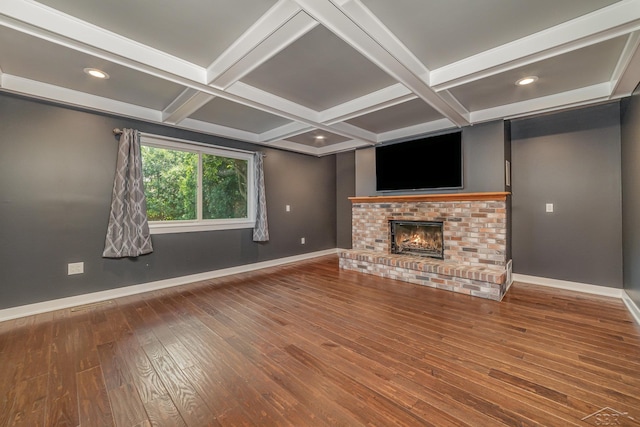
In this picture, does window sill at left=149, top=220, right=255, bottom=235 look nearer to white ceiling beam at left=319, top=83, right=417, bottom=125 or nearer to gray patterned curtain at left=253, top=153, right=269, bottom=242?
gray patterned curtain at left=253, top=153, right=269, bottom=242

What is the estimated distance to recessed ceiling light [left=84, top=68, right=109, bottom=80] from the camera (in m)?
2.56

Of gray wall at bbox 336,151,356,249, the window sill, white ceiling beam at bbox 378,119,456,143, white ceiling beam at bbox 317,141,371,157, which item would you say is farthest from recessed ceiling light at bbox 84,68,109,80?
gray wall at bbox 336,151,356,249

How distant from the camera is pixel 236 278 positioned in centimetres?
437

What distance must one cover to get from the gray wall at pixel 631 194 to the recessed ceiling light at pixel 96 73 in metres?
5.23

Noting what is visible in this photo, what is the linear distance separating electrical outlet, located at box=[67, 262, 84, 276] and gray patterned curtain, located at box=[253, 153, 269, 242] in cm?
236

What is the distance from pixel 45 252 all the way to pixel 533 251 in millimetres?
6251

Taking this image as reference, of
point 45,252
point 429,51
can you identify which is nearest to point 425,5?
point 429,51

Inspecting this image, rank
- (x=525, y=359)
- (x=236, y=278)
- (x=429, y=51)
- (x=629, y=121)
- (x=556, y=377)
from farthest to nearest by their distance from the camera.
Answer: (x=236, y=278) → (x=629, y=121) → (x=429, y=51) → (x=525, y=359) → (x=556, y=377)

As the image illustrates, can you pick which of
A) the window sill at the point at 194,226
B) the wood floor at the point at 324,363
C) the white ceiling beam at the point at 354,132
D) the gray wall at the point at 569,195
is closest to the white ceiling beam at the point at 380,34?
the white ceiling beam at the point at 354,132

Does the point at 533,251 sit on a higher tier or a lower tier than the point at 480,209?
lower

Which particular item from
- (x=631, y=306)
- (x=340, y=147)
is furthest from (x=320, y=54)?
(x=631, y=306)

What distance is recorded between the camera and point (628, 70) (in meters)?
2.40

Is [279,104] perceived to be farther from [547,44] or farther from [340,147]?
[547,44]

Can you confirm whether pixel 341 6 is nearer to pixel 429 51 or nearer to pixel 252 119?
pixel 429 51
